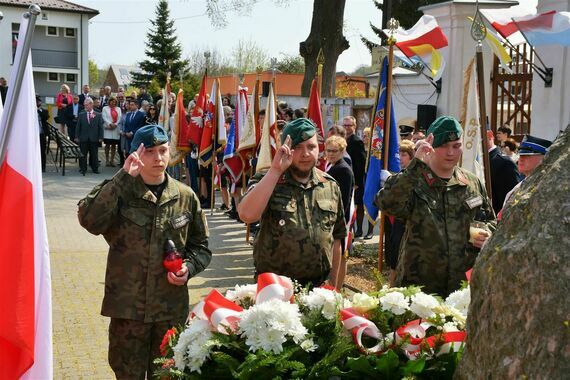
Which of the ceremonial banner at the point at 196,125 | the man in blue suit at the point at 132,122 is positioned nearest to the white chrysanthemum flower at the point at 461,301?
the ceremonial banner at the point at 196,125

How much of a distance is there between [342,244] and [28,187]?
2.39m

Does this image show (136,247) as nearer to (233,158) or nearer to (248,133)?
(248,133)

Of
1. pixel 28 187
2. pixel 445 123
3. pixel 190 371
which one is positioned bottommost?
pixel 190 371

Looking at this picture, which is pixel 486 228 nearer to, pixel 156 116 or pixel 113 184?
pixel 113 184

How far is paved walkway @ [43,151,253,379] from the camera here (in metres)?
6.78

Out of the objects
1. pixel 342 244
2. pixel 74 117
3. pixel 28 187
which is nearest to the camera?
pixel 28 187

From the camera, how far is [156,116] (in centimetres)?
2259

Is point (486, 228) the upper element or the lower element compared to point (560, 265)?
lower

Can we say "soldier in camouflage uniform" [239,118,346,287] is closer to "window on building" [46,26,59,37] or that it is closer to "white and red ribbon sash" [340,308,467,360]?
"white and red ribbon sash" [340,308,467,360]

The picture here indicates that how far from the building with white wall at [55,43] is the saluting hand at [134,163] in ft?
170

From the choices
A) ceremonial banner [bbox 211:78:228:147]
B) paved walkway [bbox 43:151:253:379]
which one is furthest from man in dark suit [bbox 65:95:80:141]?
ceremonial banner [bbox 211:78:228:147]

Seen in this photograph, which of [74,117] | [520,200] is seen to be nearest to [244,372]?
[520,200]

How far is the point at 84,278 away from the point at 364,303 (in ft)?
24.2

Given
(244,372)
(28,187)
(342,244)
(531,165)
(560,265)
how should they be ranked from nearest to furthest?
1. (560,265)
2. (244,372)
3. (28,187)
4. (342,244)
5. (531,165)
